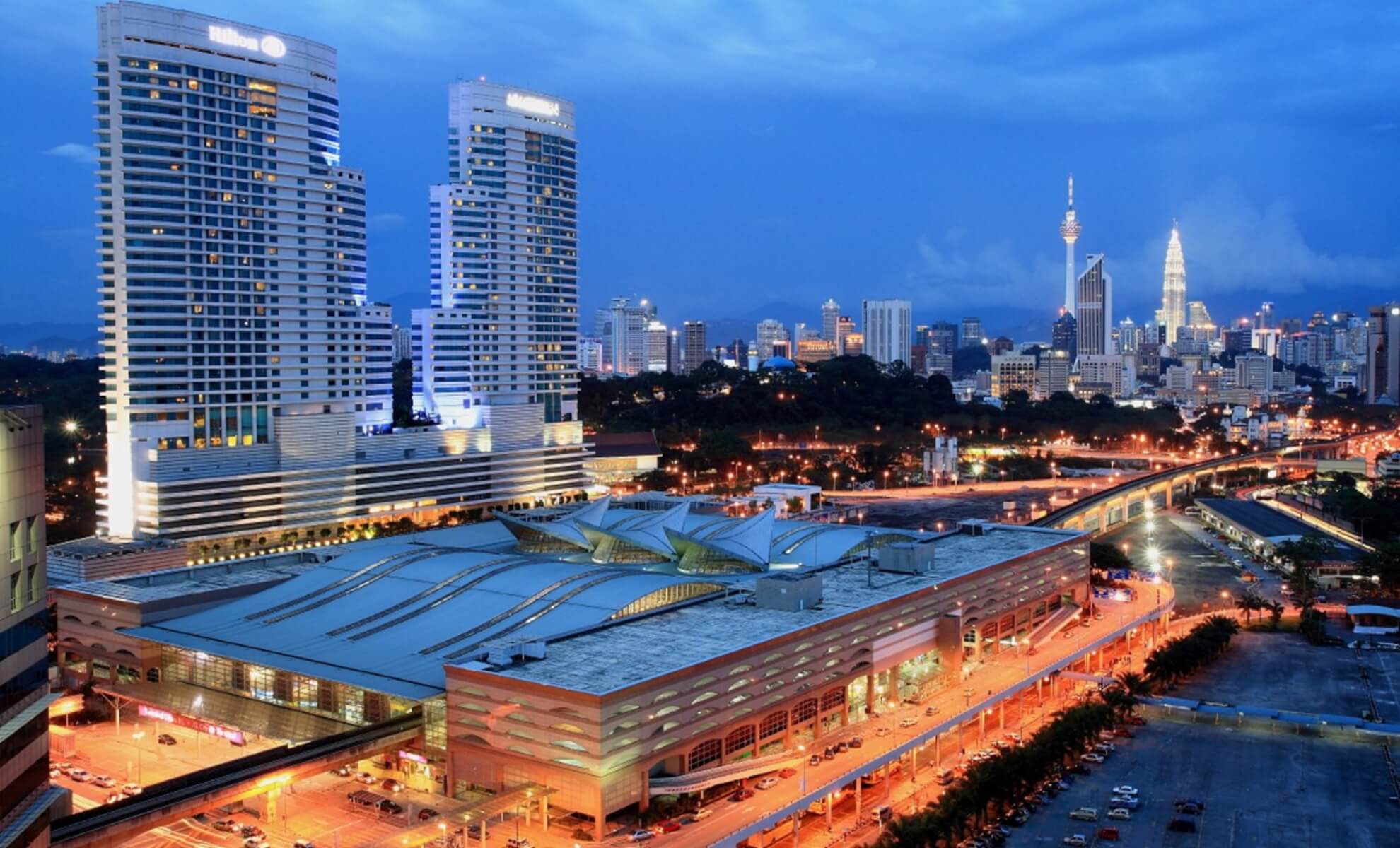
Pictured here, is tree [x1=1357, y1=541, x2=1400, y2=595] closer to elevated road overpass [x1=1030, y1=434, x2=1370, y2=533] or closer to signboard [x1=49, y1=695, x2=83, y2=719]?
elevated road overpass [x1=1030, y1=434, x2=1370, y2=533]

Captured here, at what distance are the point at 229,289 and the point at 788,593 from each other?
3404 cm

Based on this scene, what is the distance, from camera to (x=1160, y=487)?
85188 millimetres

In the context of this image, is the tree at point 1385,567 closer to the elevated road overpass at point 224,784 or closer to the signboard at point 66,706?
the elevated road overpass at point 224,784

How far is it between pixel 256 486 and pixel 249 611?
757 inches

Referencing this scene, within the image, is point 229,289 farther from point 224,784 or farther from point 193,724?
point 224,784

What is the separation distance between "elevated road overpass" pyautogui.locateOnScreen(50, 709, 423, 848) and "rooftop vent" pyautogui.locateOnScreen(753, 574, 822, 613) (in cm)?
1040

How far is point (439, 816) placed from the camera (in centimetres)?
2448

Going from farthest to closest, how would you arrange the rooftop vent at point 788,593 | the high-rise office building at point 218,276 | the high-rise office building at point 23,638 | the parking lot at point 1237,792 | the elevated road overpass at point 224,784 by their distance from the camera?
the high-rise office building at point 218,276
the rooftop vent at point 788,593
the parking lot at point 1237,792
the elevated road overpass at point 224,784
the high-rise office building at point 23,638

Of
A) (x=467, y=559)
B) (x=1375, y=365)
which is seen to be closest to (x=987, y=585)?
(x=467, y=559)

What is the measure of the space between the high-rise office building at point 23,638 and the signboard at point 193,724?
13857 millimetres

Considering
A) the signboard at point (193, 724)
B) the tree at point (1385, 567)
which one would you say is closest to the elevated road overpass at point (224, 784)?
the signboard at point (193, 724)

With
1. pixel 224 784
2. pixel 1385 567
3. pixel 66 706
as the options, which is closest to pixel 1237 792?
pixel 224 784

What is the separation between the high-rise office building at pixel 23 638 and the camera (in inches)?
627

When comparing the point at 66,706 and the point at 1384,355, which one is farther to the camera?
the point at 1384,355
